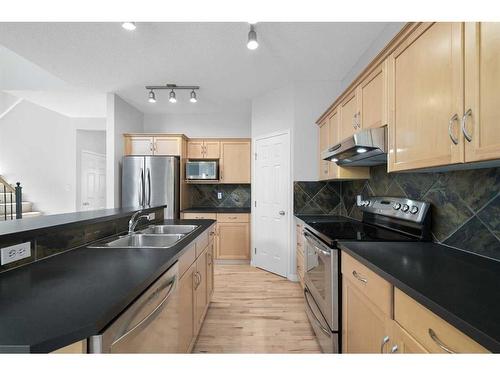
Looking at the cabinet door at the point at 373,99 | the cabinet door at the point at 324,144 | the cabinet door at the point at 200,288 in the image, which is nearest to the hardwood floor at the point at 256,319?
the cabinet door at the point at 200,288

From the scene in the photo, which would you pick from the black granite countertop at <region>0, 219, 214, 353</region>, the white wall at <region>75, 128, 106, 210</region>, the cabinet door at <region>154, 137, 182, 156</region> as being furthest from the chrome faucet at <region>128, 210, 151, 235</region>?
the white wall at <region>75, 128, 106, 210</region>

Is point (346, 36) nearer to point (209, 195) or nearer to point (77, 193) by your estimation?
point (209, 195)

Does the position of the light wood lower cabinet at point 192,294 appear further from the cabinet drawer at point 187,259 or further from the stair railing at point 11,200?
the stair railing at point 11,200

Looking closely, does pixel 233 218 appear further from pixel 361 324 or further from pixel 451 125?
pixel 451 125

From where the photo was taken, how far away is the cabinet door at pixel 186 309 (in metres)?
1.35

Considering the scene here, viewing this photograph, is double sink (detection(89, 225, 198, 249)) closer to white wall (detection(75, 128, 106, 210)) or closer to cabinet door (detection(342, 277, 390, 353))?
cabinet door (detection(342, 277, 390, 353))

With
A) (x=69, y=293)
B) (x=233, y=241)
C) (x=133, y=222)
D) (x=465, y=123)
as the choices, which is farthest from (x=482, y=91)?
(x=233, y=241)

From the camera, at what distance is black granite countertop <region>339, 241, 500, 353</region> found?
0.61 metres

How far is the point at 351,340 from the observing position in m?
1.33

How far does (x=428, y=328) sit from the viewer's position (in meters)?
0.75

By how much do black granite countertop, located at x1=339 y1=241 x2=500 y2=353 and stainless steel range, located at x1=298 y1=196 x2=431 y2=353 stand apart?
14 cm

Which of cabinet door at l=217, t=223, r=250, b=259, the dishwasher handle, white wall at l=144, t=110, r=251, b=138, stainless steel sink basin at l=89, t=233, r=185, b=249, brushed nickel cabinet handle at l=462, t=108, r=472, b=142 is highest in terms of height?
white wall at l=144, t=110, r=251, b=138
